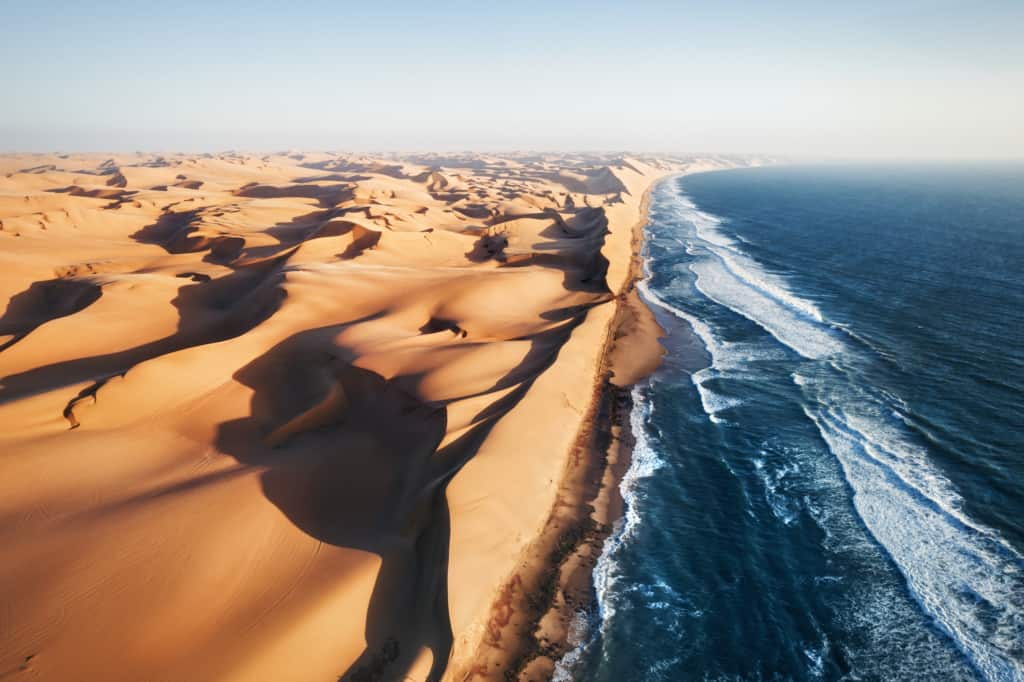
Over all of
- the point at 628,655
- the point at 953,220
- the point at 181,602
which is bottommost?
the point at 628,655

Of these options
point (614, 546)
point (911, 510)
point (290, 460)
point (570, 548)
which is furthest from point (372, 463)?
point (911, 510)

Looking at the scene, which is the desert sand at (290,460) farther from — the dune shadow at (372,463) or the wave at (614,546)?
the wave at (614,546)

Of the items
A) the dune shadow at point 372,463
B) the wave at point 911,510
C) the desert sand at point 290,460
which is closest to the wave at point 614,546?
the desert sand at point 290,460

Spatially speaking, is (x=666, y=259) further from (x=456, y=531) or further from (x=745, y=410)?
(x=456, y=531)

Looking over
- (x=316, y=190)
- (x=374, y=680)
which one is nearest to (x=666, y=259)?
(x=374, y=680)

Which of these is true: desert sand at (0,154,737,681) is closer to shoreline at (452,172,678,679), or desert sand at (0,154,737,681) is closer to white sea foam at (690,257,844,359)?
shoreline at (452,172,678,679)

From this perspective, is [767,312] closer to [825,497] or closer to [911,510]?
[825,497]

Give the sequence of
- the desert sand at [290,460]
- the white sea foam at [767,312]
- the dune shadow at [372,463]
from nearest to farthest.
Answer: the desert sand at [290,460], the dune shadow at [372,463], the white sea foam at [767,312]
